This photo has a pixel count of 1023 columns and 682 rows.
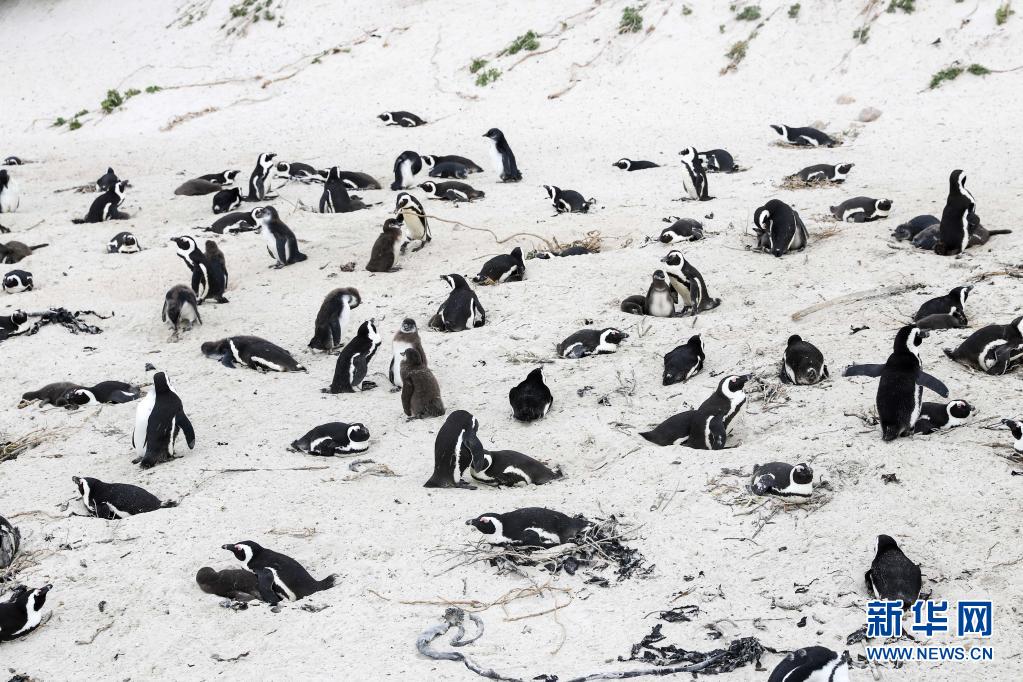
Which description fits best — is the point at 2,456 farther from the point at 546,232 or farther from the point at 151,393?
the point at 546,232

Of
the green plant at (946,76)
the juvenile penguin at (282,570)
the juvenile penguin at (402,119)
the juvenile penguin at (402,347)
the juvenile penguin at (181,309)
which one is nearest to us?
the juvenile penguin at (282,570)

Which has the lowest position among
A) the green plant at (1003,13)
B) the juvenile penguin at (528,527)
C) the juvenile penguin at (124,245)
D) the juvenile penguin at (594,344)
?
the juvenile penguin at (594,344)

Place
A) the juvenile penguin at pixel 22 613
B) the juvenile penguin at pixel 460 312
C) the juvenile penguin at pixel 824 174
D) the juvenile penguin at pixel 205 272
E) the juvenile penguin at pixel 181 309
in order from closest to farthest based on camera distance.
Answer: the juvenile penguin at pixel 22 613 < the juvenile penguin at pixel 460 312 < the juvenile penguin at pixel 181 309 < the juvenile penguin at pixel 205 272 < the juvenile penguin at pixel 824 174

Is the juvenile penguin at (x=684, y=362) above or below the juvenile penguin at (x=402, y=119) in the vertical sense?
below

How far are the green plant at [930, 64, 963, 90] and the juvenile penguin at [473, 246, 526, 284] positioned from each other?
6407 mm

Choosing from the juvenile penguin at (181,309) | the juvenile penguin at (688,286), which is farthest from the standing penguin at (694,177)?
the juvenile penguin at (181,309)

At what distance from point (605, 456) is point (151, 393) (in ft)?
9.49

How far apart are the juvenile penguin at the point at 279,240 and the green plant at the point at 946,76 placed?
7.65 metres

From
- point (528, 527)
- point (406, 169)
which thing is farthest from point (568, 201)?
point (528, 527)

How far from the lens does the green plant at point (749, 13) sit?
14.7 metres

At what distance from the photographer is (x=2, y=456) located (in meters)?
7.00

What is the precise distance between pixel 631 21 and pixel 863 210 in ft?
22.8

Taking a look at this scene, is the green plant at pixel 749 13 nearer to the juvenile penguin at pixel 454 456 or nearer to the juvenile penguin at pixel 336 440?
the juvenile penguin at pixel 336 440

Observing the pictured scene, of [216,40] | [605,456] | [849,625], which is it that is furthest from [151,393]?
[216,40]
